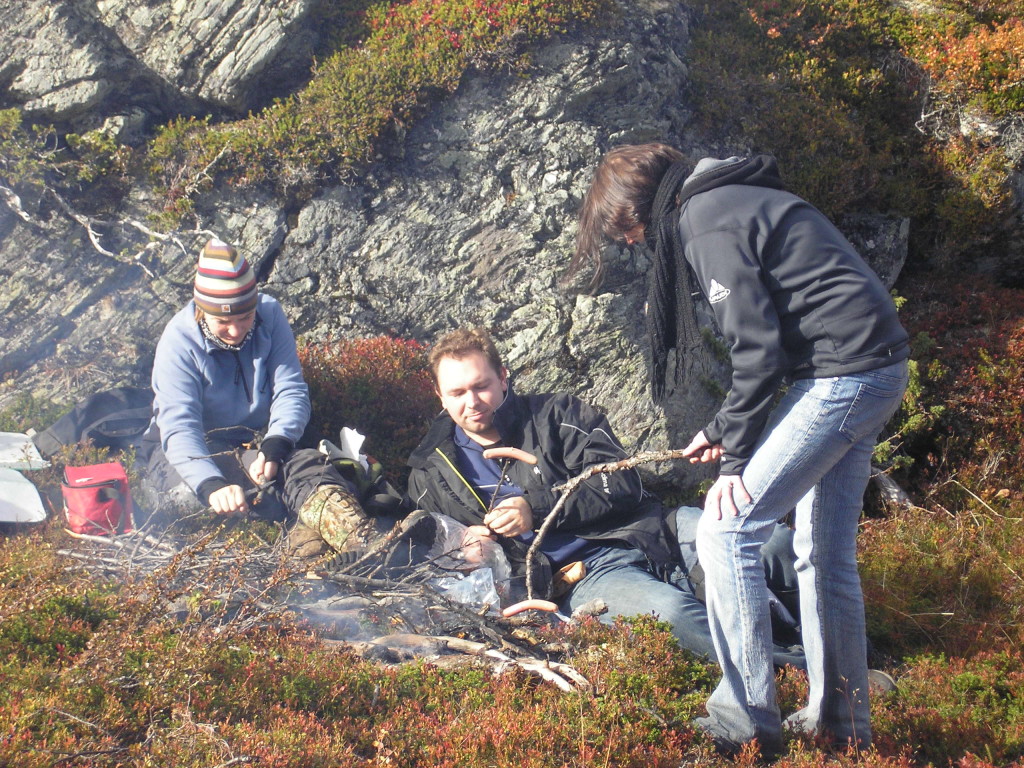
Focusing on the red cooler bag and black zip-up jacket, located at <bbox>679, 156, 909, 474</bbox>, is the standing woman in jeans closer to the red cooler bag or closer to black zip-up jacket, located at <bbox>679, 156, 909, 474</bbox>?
black zip-up jacket, located at <bbox>679, 156, 909, 474</bbox>

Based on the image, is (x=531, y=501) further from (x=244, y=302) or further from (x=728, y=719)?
(x=244, y=302)

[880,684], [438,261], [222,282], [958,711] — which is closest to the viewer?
[958,711]

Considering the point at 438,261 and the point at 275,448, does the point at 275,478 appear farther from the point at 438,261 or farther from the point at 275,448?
the point at 438,261

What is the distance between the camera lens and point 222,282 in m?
5.55

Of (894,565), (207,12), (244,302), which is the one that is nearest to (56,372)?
(244,302)

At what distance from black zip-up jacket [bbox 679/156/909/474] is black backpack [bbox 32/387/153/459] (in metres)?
5.18

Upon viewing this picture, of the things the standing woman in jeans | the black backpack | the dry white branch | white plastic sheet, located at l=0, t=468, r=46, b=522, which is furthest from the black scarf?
the dry white branch

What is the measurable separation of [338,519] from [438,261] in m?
3.43

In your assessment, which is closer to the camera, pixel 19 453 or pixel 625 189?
pixel 625 189

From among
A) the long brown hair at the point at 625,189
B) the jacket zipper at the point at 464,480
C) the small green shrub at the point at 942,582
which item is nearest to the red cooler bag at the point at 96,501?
the jacket zipper at the point at 464,480

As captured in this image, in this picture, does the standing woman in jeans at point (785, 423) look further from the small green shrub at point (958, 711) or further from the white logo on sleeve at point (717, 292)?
the small green shrub at point (958, 711)

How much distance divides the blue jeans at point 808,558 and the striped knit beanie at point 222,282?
12.3 ft

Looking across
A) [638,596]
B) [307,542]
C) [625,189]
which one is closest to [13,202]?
[307,542]

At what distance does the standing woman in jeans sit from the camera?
3250mm
